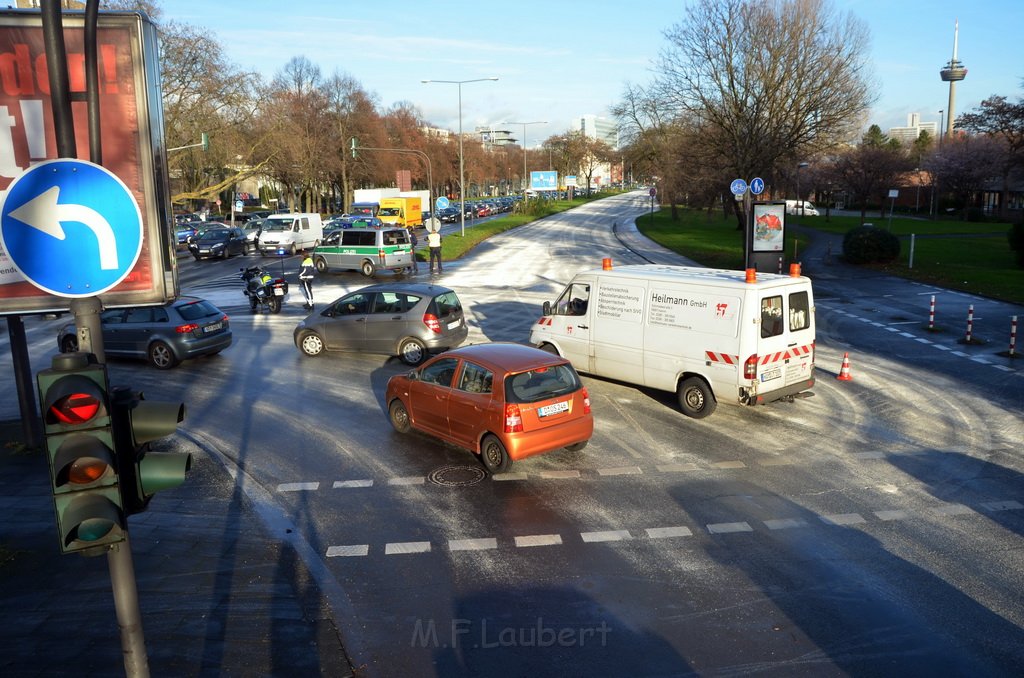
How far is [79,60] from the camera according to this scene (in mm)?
5543

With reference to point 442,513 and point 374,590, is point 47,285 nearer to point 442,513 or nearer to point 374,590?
point 374,590

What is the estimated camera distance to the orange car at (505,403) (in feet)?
32.7

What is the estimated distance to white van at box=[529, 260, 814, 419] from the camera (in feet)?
39.3

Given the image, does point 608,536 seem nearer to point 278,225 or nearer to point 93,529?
point 93,529

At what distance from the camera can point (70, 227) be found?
376 centimetres

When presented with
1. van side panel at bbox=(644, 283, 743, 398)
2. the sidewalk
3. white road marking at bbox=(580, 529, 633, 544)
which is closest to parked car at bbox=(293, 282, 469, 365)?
van side panel at bbox=(644, 283, 743, 398)

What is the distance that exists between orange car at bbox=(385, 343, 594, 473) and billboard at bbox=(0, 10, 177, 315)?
204 inches

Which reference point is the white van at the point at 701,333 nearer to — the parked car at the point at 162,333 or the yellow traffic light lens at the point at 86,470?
the parked car at the point at 162,333

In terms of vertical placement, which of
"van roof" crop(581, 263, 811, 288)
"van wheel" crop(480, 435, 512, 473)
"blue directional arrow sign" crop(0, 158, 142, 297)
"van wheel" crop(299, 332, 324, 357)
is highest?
"blue directional arrow sign" crop(0, 158, 142, 297)

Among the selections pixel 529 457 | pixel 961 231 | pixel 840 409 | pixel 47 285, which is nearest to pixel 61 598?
pixel 47 285

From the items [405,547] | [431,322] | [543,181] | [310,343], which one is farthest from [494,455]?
[543,181]

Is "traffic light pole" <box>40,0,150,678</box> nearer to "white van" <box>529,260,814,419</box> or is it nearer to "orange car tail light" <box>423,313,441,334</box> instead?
"white van" <box>529,260,814,419</box>

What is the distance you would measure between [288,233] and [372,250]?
12.7 meters

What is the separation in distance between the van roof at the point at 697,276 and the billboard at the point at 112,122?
8.95 meters
